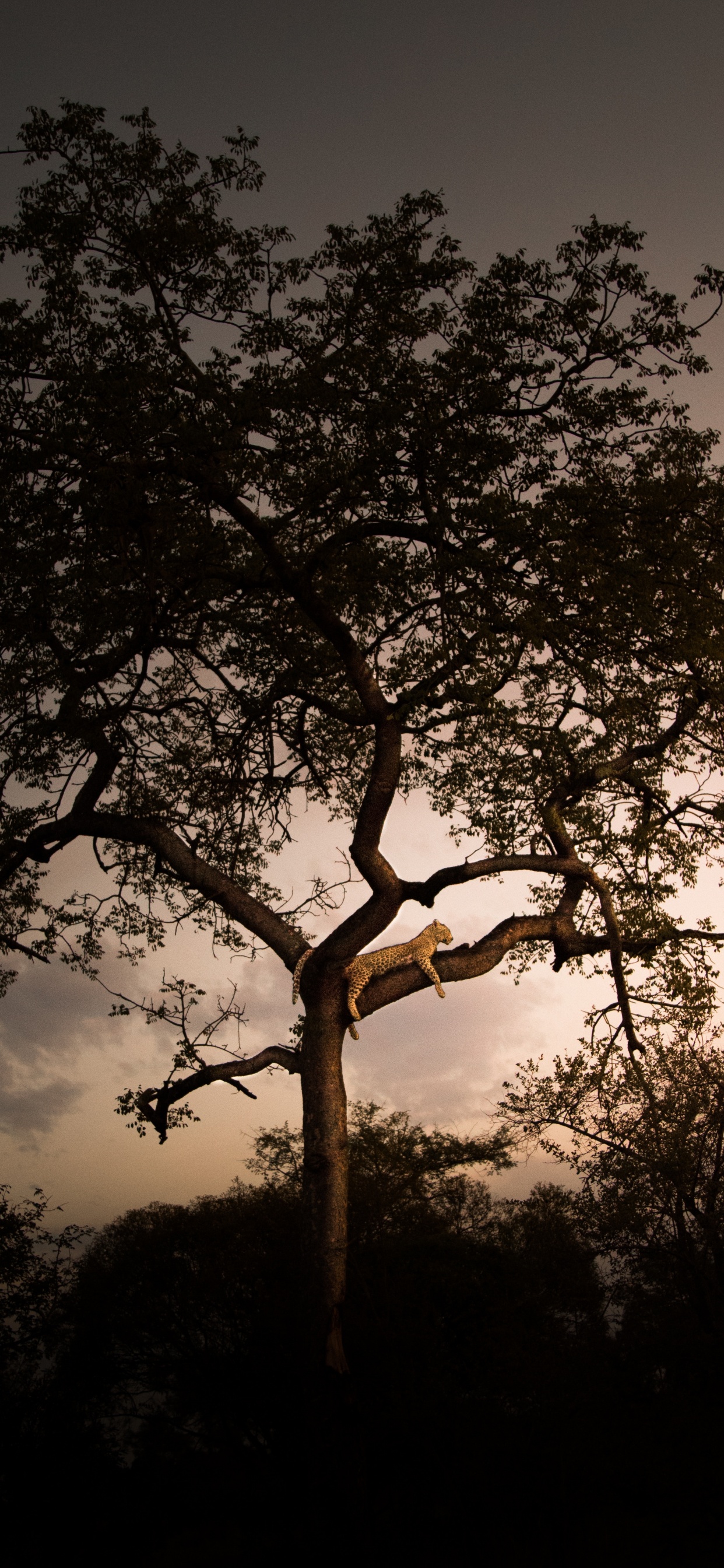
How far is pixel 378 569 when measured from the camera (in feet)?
33.4

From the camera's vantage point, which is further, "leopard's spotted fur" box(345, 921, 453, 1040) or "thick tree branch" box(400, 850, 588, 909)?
"thick tree branch" box(400, 850, 588, 909)

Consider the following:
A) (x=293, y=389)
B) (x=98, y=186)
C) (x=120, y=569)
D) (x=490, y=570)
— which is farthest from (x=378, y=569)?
(x=98, y=186)

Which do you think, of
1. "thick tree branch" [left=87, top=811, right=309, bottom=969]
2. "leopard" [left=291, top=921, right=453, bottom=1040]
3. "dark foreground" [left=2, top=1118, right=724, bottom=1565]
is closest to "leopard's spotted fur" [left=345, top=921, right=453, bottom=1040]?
"leopard" [left=291, top=921, right=453, bottom=1040]

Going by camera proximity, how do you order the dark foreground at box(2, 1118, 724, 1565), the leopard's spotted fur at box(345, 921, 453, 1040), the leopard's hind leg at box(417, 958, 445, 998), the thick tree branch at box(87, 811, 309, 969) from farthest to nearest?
1. the thick tree branch at box(87, 811, 309, 969)
2. the leopard's hind leg at box(417, 958, 445, 998)
3. the leopard's spotted fur at box(345, 921, 453, 1040)
4. the dark foreground at box(2, 1118, 724, 1565)

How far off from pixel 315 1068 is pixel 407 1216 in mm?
7219

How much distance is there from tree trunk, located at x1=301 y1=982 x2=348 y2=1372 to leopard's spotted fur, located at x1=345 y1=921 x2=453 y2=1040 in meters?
0.20

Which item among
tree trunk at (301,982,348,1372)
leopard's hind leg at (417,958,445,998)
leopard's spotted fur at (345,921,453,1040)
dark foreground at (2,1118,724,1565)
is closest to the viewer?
tree trunk at (301,982,348,1372)

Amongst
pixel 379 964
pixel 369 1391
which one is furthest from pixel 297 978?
pixel 369 1391

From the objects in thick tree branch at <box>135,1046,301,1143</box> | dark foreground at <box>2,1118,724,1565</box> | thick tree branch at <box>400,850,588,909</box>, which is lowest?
dark foreground at <box>2,1118,724,1565</box>

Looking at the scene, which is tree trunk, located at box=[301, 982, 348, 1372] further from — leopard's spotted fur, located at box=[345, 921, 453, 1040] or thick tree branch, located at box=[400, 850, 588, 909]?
thick tree branch, located at box=[400, 850, 588, 909]

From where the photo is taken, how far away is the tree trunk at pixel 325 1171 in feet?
27.3

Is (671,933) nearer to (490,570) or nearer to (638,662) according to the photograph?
(638,662)

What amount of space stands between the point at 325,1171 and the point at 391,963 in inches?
80.2

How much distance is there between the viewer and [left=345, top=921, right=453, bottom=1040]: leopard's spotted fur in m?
9.66
